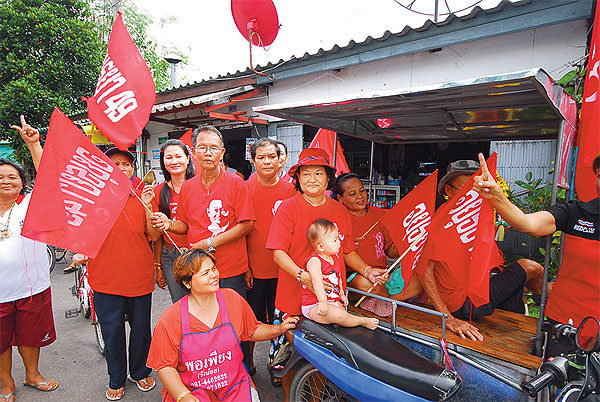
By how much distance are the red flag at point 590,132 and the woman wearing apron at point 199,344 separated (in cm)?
253

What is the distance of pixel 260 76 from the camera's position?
23.1 feet

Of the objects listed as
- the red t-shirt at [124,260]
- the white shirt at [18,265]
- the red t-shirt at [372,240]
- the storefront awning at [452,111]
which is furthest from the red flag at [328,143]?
the white shirt at [18,265]

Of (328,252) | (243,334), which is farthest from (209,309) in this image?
(328,252)

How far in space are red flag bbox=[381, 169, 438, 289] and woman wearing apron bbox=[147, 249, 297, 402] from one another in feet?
4.39

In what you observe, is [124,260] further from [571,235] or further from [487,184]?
[571,235]

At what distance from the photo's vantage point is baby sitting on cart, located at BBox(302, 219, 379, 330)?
92.2 inches

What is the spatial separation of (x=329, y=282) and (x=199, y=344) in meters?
0.97

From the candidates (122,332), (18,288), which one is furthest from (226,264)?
(18,288)

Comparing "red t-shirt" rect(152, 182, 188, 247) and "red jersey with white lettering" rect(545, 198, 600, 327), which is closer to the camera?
"red jersey with white lettering" rect(545, 198, 600, 327)

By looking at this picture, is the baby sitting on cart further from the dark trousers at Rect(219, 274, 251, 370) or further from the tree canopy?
the tree canopy

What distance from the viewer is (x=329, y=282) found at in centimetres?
246

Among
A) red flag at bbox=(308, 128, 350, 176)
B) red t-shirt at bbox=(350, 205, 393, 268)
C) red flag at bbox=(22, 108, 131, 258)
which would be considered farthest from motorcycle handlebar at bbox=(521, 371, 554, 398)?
red flag at bbox=(308, 128, 350, 176)

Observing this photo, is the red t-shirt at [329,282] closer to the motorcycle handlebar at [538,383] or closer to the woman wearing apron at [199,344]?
the woman wearing apron at [199,344]

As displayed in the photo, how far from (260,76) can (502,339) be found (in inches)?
250
